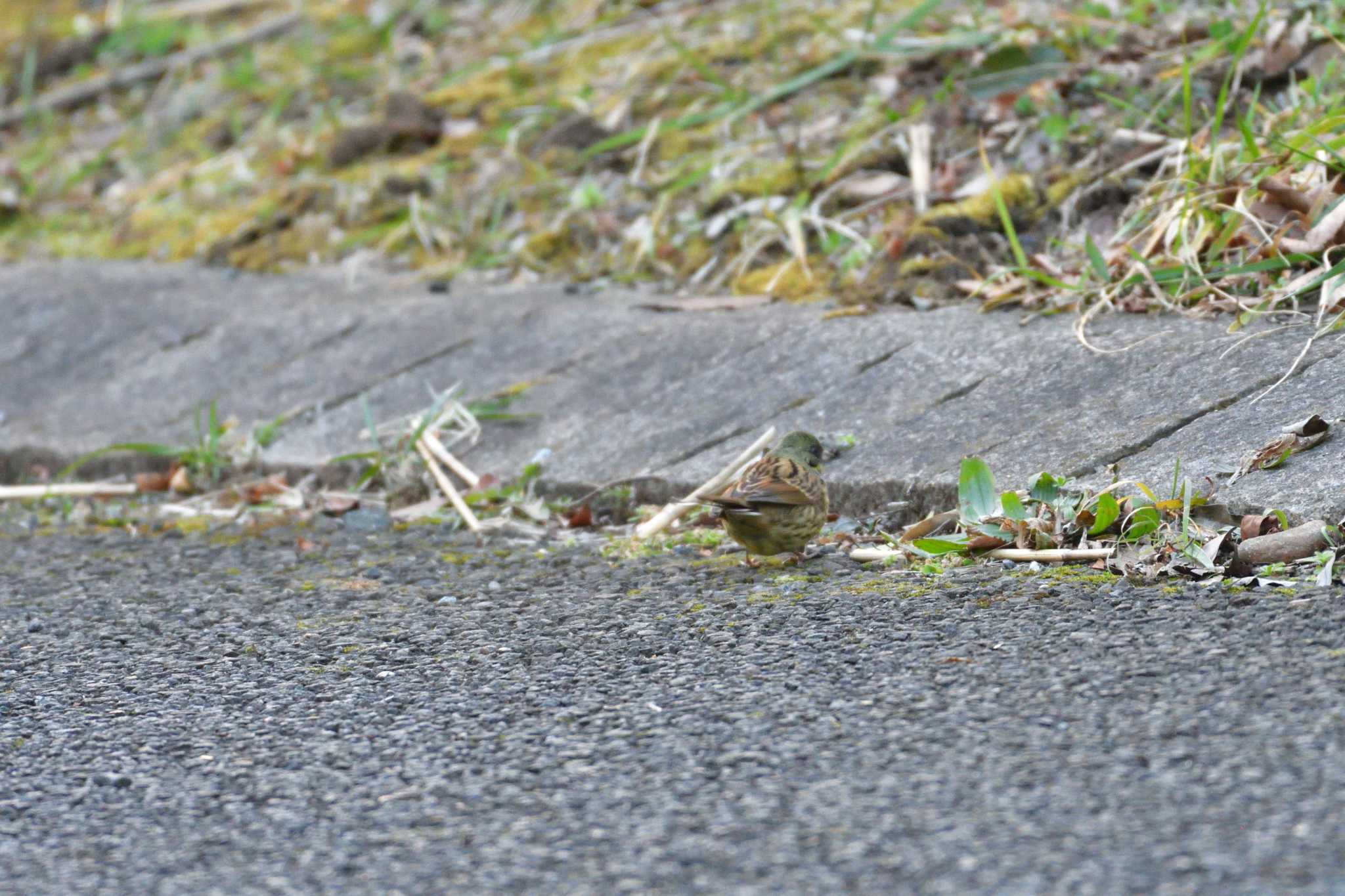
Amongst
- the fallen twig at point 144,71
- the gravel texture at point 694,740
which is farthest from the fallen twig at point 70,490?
the fallen twig at point 144,71

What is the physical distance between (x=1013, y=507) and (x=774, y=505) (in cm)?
47

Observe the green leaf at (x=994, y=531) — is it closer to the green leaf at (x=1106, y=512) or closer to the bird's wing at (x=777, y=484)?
the green leaf at (x=1106, y=512)

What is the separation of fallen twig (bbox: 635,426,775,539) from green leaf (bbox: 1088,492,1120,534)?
93 cm

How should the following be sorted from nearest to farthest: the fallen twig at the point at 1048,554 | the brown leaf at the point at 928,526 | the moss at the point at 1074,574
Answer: the moss at the point at 1074,574 < the fallen twig at the point at 1048,554 < the brown leaf at the point at 928,526

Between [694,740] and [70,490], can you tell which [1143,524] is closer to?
[694,740]

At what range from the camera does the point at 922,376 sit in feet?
12.3

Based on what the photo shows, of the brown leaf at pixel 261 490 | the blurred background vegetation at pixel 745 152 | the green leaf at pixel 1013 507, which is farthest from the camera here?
the brown leaf at pixel 261 490

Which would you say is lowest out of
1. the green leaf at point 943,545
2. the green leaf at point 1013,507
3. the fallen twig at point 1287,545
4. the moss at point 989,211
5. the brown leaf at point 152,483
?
the brown leaf at point 152,483

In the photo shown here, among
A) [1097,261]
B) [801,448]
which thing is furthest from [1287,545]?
[1097,261]

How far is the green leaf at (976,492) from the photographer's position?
303 cm

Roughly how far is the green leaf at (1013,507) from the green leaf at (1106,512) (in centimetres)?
15

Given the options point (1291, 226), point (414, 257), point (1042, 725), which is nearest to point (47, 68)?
point (414, 257)

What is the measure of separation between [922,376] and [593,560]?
3.21 feet

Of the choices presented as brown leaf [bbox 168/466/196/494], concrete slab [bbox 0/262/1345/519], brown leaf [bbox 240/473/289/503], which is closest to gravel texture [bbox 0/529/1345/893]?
concrete slab [bbox 0/262/1345/519]
